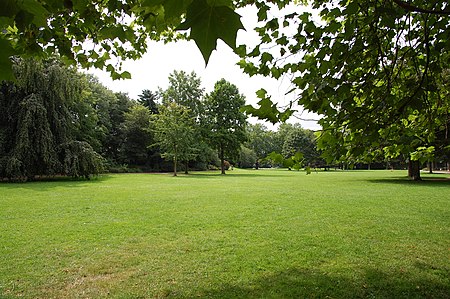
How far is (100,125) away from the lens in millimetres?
39281

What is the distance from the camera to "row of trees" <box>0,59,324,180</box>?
765 inches

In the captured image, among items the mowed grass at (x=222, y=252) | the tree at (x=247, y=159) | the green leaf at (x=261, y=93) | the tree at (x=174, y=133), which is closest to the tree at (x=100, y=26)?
the green leaf at (x=261, y=93)

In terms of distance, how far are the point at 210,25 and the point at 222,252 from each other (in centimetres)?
495

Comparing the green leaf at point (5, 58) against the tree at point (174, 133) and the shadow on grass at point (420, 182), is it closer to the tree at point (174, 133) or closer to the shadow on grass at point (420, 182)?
the shadow on grass at point (420, 182)

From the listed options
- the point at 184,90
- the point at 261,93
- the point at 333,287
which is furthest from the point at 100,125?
the point at 261,93

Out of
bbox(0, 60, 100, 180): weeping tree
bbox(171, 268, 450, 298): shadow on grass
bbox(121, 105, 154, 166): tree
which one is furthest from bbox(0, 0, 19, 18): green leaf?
bbox(121, 105, 154, 166): tree

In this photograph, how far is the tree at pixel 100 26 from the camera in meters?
0.77

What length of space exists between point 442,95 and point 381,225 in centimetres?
445

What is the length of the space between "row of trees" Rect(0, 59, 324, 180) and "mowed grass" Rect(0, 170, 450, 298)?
6.42ft

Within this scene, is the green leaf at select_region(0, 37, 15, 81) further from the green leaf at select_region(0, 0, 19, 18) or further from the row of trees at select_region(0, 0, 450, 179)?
the row of trees at select_region(0, 0, 450, 179)

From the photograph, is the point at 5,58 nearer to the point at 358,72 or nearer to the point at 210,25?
the point at 210,25

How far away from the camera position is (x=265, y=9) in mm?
3266

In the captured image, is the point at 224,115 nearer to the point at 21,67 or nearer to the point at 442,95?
the point at 21,67

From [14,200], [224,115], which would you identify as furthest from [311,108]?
[224,115]
